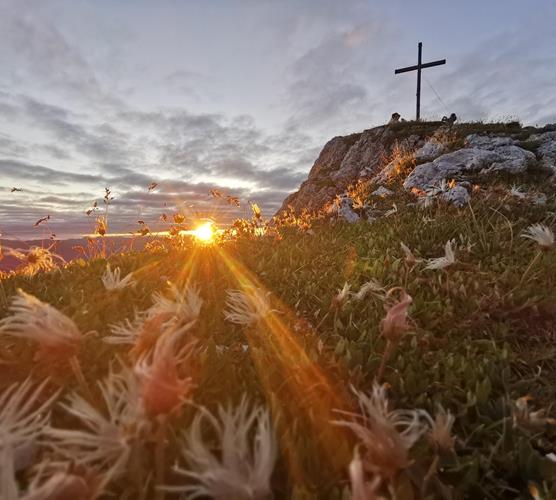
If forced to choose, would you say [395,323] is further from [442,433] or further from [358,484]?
[358,484]

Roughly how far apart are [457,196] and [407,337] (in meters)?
5.29

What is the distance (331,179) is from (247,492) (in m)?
30.7

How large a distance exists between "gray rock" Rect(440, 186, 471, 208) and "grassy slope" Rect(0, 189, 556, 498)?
14.8 inches

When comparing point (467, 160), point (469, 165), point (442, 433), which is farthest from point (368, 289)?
point (467, 160)

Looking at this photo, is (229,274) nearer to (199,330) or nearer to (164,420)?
(199,330)

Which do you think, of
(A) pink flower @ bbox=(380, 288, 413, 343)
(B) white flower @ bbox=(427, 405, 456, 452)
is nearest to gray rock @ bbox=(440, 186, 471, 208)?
(A) pink flower @ bbox=(380, 288, 413, 343)

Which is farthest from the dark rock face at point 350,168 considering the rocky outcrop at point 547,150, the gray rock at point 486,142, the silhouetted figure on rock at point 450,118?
the rocky outcrop at point 547,150

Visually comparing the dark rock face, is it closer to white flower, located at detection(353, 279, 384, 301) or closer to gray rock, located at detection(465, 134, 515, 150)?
gray rock, located at detection(465, 134, 515, 150)

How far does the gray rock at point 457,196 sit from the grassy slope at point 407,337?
1.23ft

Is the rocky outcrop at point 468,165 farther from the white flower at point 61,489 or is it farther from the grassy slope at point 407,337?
the white flower at point 61,489

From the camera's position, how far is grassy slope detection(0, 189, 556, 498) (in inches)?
94.3

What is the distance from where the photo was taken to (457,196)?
838 cm

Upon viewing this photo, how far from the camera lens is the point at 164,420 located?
1.39m

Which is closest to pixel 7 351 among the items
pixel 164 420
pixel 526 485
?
pixel 164 420
